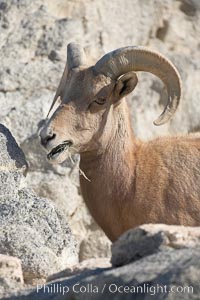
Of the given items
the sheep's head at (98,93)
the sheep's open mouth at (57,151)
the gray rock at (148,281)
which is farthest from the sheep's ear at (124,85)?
the gray rock at (148,281)

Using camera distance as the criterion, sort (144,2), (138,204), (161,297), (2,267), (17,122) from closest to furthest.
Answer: (161,297)
(2,267)
(138,204)
(17,122)
(144,2)

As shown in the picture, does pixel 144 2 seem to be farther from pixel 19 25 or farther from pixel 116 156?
pixel 116 156

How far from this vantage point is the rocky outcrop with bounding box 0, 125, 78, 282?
40.6 feet

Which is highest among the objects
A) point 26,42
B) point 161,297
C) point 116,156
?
point 26,42

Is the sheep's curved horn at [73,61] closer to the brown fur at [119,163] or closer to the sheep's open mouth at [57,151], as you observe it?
the brown fur at [119,163]

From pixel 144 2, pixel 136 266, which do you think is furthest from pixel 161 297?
pixel 144 2

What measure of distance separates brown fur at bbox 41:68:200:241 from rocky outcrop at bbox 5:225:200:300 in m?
3.85

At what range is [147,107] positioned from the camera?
846 inches

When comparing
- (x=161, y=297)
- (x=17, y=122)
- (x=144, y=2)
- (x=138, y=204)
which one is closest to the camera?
(x=161, y=297)

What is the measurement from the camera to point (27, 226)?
43.0ft

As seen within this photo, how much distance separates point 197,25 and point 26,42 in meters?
3.86

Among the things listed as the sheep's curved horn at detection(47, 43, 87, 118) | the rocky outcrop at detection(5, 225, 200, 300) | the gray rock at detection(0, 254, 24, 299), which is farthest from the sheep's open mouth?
the rocky outcrop at detection(5, 225, 200, 300)

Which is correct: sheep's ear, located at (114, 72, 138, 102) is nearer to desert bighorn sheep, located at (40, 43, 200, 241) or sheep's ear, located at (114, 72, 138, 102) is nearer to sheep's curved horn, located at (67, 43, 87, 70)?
desert bighorn sheep, located at (40, 43, 200, 241)

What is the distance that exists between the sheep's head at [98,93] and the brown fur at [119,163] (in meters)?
0.01
